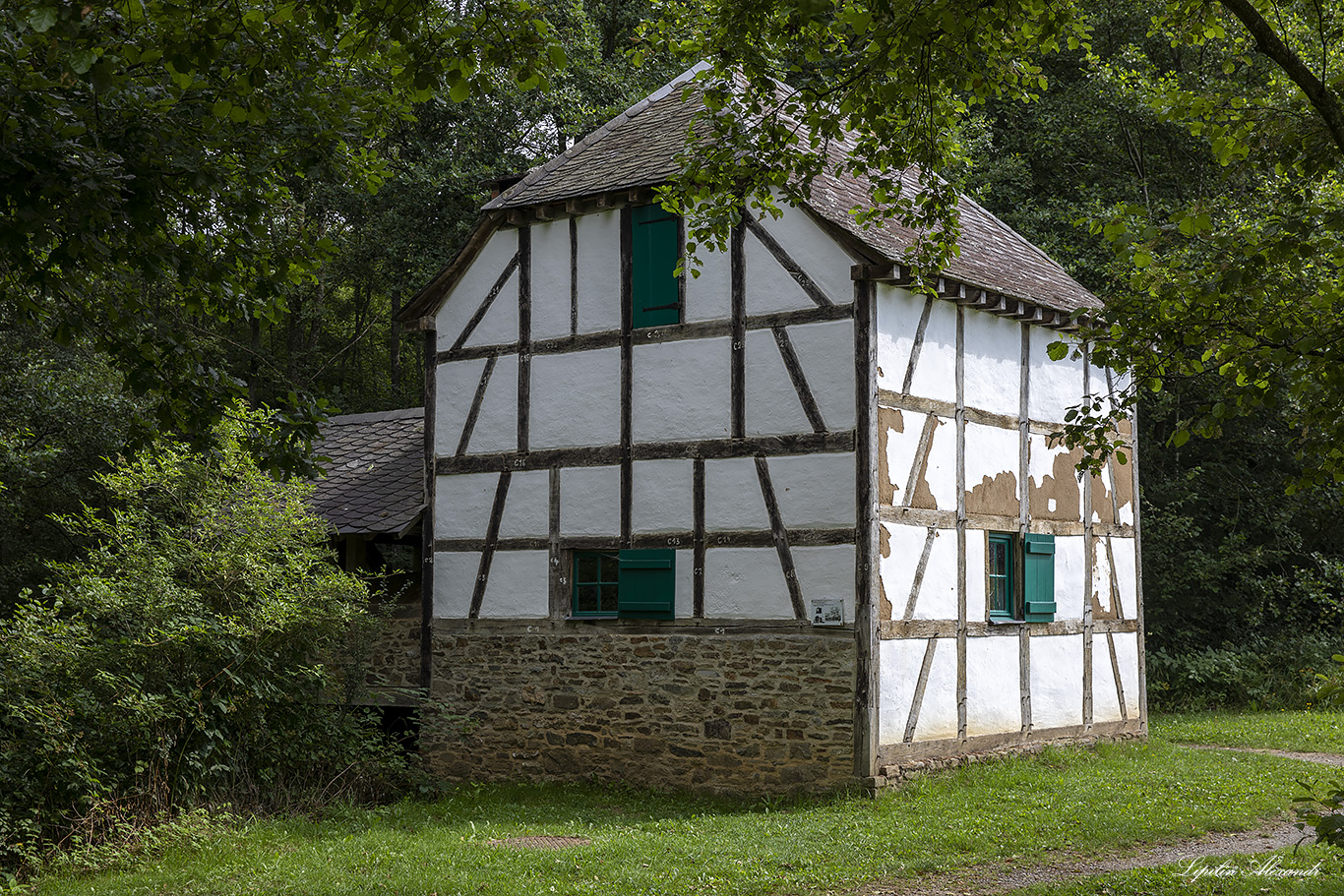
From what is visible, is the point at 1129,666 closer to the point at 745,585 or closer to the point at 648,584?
the point at 745,585

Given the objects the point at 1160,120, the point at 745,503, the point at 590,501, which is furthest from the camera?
the point at 590,501

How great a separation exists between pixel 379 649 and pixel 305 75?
8.91 meters

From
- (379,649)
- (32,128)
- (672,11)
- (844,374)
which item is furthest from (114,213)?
(379,649)

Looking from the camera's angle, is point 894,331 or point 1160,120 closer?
point 1160,120

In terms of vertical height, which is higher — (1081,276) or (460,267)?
(1081,276)

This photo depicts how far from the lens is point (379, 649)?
48.6 feet

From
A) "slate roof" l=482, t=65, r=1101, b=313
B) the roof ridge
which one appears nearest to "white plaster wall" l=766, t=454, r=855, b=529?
"slate roof" l=482, t=65, r=1101, b=313

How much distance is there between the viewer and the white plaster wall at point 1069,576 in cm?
1431

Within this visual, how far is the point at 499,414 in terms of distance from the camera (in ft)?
46.5

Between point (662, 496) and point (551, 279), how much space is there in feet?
9.51

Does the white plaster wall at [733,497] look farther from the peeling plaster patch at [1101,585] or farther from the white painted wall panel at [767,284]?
the peeling plaster patch at [1101,585]

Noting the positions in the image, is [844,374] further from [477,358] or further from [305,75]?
[305,75]

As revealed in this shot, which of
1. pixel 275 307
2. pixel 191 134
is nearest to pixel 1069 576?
pixel 275 307

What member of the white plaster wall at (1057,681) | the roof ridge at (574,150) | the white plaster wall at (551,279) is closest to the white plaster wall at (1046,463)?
the white plaster wall at (1057,681)
